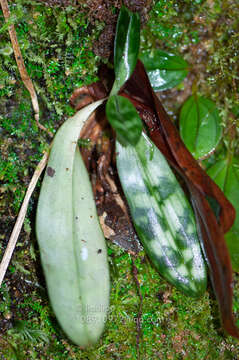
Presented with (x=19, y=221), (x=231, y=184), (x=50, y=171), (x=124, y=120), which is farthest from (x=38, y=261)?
(x=231, y=184)

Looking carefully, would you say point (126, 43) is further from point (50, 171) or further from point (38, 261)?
point (38, 261)

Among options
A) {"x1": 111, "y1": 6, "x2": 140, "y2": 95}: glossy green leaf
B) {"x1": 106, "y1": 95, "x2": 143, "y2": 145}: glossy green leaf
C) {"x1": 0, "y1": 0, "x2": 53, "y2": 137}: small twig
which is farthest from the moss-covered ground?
{"x1": 106, "y1": 95, "x2": 143, "y2": 145}: glossy green leaf

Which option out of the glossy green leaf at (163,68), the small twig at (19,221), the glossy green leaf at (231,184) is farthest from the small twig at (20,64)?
the glossy green leaf at (231,184)

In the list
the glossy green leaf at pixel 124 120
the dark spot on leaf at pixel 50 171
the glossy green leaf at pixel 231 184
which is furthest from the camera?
the glossy green leaf at pixel 231 184

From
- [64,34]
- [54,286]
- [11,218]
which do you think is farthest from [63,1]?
[54,286]

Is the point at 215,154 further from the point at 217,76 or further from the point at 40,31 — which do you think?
the point at 40,31

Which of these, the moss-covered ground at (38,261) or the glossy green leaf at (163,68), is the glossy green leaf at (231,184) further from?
the glossy green leaf at (163,68)
